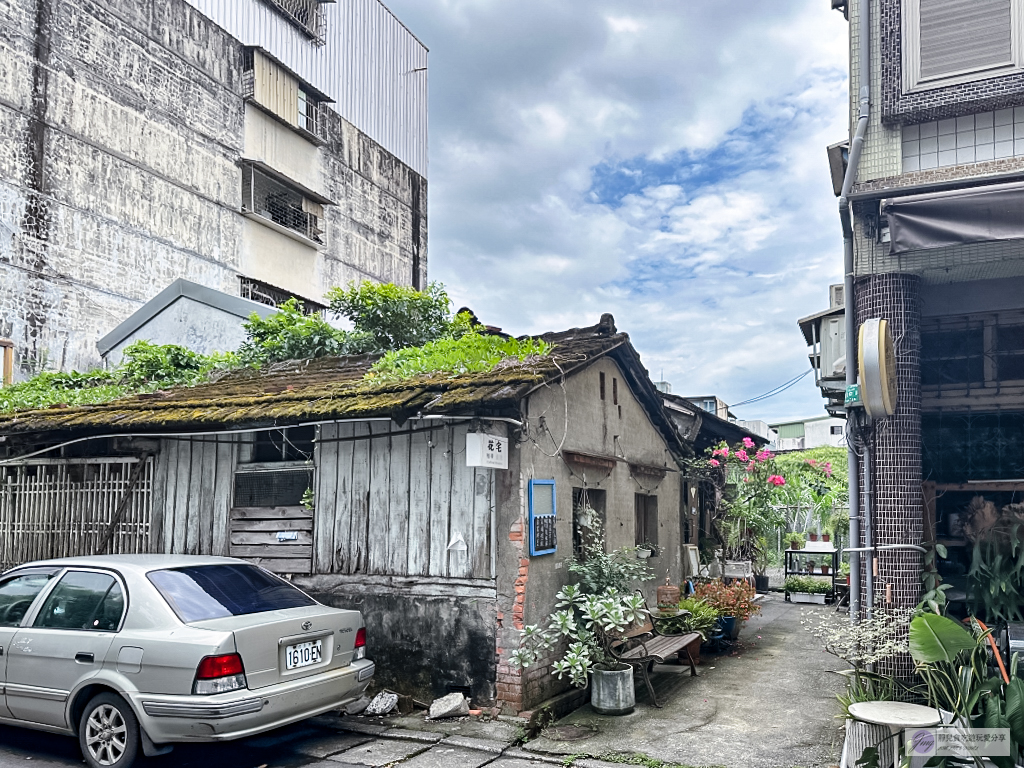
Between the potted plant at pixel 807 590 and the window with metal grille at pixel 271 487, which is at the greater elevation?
the window with metal grille at pixel 271 487

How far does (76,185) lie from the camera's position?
17.2 metres

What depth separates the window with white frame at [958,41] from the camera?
727 centimetres

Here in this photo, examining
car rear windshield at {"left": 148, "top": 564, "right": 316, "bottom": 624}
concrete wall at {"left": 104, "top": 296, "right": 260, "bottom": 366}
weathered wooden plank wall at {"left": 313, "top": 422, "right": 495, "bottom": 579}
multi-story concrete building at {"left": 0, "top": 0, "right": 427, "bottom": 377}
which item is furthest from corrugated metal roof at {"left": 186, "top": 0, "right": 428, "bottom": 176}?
car rear windshield at {"left": 148, "top": 564, "right": 316, "bottom": 624}

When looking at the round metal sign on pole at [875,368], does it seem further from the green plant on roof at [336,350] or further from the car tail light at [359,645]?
the car tail light at [359,645]

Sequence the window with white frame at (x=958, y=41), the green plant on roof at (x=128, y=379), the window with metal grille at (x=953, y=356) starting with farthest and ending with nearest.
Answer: the green plant on roof at (x=128, y=379) < the window with metal grille at (x=953, y=356) < the window with white frame at (x=958, y=41)

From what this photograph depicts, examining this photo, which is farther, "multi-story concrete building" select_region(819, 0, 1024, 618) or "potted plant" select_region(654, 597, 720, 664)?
"potted plant" select_region(654, 597, 720, 664)

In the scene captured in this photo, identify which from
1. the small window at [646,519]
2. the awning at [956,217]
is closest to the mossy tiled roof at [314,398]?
the small window at [646,519]

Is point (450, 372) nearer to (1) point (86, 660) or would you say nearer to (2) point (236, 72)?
(1) point (86, 660)

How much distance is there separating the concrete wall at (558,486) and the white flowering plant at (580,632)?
0.13 metres

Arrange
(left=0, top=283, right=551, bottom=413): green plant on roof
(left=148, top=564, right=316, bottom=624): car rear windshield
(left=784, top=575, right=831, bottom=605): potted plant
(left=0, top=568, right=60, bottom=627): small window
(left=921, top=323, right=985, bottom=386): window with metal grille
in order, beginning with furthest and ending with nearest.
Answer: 1. (left=784, top=575, right=831, bottom=605): potted plant
2. (left=0, top=283, right=551, bottom=413): green plant on roof
3. (left=921, top=323, right=985, bottom=386): window with metal grille
4. (left=0, top=568, right=60, bottom=627): small window
5. (left=148, top=564, right=316, bottom=624): car rear windshield

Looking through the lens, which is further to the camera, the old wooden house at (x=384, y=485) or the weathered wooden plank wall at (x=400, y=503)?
the weathered wooden plank wall at (x=400, y=503)

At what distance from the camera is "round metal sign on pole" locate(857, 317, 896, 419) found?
6.73 m

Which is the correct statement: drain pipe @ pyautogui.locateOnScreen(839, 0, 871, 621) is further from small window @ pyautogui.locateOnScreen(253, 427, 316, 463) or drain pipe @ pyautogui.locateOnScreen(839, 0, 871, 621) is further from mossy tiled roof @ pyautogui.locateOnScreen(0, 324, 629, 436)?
small window @ pyautogui.locateOnScreen(253, 427, 316, 463)

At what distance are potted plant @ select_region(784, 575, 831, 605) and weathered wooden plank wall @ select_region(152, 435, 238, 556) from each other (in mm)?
12182
